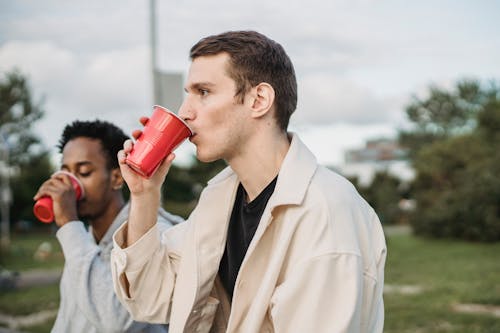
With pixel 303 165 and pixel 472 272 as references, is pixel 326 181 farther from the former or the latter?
pixel 472 272

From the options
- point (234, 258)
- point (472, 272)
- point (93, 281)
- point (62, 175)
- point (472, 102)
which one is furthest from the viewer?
point (472, 102)

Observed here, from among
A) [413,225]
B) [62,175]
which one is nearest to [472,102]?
[413,225]

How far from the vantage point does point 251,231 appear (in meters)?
2.22

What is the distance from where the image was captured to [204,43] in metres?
2.11

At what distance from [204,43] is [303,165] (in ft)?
1.79

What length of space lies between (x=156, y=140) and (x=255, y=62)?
0.42m

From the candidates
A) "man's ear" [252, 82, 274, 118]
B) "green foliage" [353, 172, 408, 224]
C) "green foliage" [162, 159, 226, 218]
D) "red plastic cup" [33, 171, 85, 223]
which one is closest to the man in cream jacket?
"man's ear" [252, 82, 274, 118]

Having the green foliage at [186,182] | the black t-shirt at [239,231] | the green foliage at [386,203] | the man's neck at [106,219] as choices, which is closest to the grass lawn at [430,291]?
the man's neck at [106,219]

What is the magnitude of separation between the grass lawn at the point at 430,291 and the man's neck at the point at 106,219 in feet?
15.6

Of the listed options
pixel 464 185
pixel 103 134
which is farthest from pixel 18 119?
pixel 103 134

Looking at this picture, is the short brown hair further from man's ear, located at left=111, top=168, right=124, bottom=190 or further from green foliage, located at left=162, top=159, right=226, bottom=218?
green foliage, located at left=162, top=159, right=226, bottom=218

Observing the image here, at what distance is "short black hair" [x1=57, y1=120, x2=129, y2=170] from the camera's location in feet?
9.80

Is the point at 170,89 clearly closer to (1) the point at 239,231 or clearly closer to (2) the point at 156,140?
(1) the point at 239,231

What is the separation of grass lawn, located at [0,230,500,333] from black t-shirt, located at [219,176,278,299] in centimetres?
507
